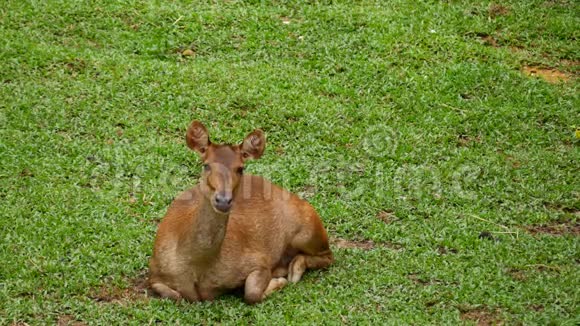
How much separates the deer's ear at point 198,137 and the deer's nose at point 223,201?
550 mm

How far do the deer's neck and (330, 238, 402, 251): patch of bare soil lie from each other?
5.62 ft

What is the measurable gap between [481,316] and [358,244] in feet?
5.40

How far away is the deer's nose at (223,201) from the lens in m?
7.84

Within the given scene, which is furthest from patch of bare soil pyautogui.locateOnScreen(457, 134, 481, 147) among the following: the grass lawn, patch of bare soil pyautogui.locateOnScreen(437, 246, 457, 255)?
patch of bare soil pyautogui.locateOnScreen(437, 246, 457, 255)

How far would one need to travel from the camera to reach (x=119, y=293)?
8477 mm

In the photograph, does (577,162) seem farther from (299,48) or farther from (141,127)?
(141,127)

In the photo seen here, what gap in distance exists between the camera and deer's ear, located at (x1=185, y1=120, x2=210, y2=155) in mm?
8250

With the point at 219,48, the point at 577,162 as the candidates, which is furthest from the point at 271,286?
the point at 219,48

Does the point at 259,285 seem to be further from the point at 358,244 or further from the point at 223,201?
the point at 358,244

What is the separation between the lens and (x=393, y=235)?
9812 millimetres

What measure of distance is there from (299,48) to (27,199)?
188 inches

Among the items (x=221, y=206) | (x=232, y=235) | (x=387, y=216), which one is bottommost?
(x=387, y=216)

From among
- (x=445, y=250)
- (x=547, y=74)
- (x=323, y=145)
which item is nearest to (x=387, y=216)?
(x=445, y=250)

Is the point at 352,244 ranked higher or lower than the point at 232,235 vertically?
lower
